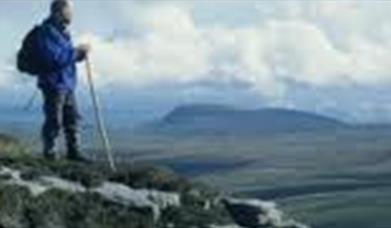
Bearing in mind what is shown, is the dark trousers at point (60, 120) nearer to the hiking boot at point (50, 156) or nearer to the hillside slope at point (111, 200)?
the hiking boot at point (50, 156)

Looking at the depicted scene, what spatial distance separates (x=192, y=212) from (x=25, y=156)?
3.42 meters

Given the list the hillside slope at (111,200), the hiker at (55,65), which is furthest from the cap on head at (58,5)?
the hillside slope at (111,200)

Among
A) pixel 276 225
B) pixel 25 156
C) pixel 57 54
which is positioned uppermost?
pixel 57 54

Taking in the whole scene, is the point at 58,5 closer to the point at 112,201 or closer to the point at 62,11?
the point at 62,11

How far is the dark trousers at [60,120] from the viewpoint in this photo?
2243 centimetres

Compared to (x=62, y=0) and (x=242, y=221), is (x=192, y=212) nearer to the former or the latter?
(x=242, y=221)

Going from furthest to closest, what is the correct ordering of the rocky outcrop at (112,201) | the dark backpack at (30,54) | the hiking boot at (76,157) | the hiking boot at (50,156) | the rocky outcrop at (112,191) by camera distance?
the hiking boot at (76,157)
the hiking boot at (50,156)
the dark backpack at (30,54)
the rocky outcrop at (112,191)
the rocky outcrop at (112,201)

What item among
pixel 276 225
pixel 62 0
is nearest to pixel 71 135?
pixel 62 0

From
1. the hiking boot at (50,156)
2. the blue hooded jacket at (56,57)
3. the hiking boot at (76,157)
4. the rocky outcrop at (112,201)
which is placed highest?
the blue hooded jacket at (56,57)

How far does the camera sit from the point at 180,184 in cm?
2228

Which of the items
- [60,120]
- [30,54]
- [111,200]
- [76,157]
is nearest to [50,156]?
[60,120]

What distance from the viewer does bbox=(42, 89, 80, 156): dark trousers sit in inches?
883

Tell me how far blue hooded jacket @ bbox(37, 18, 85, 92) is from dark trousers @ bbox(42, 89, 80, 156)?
0.56ft

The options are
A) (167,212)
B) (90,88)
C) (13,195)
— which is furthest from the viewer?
(90,88)
